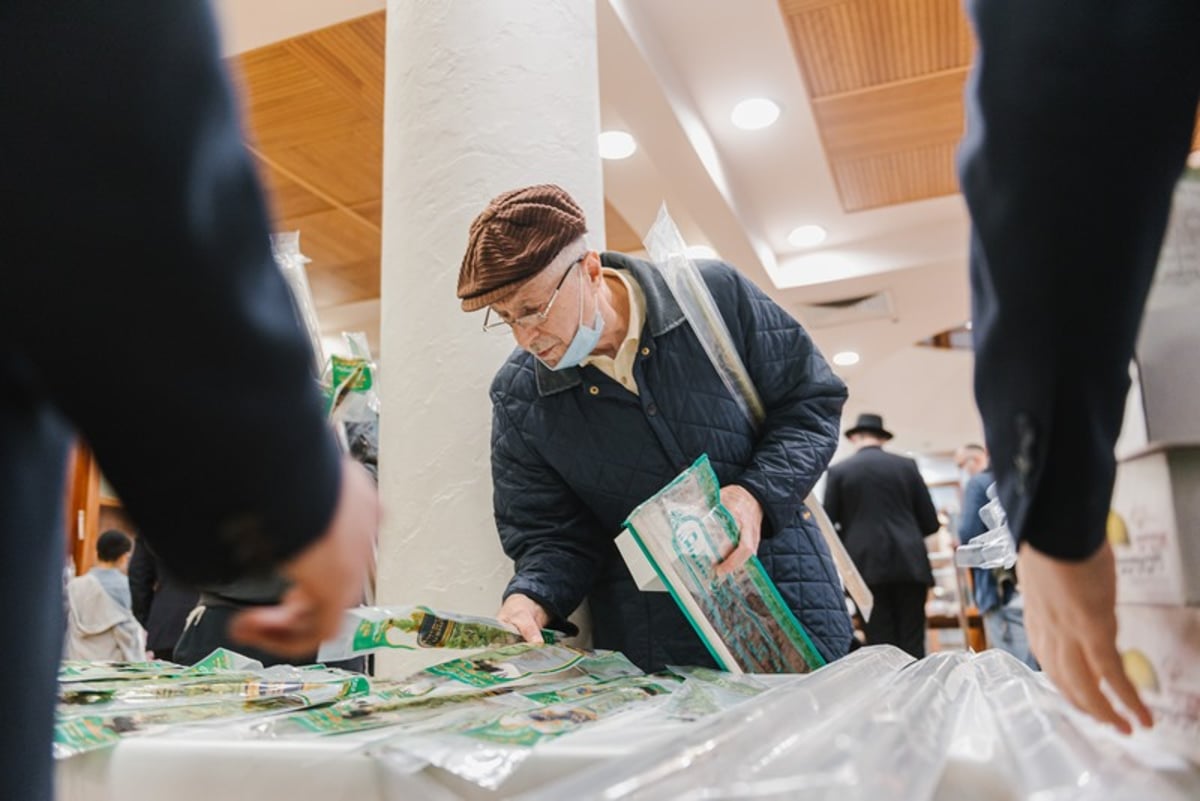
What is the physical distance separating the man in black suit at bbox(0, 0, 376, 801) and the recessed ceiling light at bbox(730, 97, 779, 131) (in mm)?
3387

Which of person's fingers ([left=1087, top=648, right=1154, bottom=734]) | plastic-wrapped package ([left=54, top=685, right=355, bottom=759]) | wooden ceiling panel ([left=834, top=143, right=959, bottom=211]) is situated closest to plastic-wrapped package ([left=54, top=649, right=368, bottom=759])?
plastic-wrapped package ([left=54, top=685, right=355, bottom=759])

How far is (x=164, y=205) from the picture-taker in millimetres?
330

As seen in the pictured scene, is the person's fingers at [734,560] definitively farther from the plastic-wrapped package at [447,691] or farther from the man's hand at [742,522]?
the plastic-wrapped package at [447,691]

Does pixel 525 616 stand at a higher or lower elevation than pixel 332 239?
lower

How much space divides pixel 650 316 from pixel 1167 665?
875 millimetres

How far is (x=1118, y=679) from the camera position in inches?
18.8

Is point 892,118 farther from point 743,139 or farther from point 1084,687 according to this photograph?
point 1084,687

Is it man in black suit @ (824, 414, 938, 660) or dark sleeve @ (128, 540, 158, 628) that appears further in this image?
man in black suit @ (824, 414, 938, 660)

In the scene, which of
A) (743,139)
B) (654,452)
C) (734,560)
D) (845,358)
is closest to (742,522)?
(734,560)

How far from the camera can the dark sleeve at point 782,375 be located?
1229 millimetres

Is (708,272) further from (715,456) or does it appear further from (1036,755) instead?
(1036,755)

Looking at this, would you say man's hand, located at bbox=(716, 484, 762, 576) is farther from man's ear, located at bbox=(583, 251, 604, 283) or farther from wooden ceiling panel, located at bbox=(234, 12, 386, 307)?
wooden ceiling panel, located at bbox=(234, 12, 386, 307)

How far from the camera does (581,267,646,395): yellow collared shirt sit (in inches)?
51.1

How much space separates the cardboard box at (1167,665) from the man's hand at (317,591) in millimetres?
401
